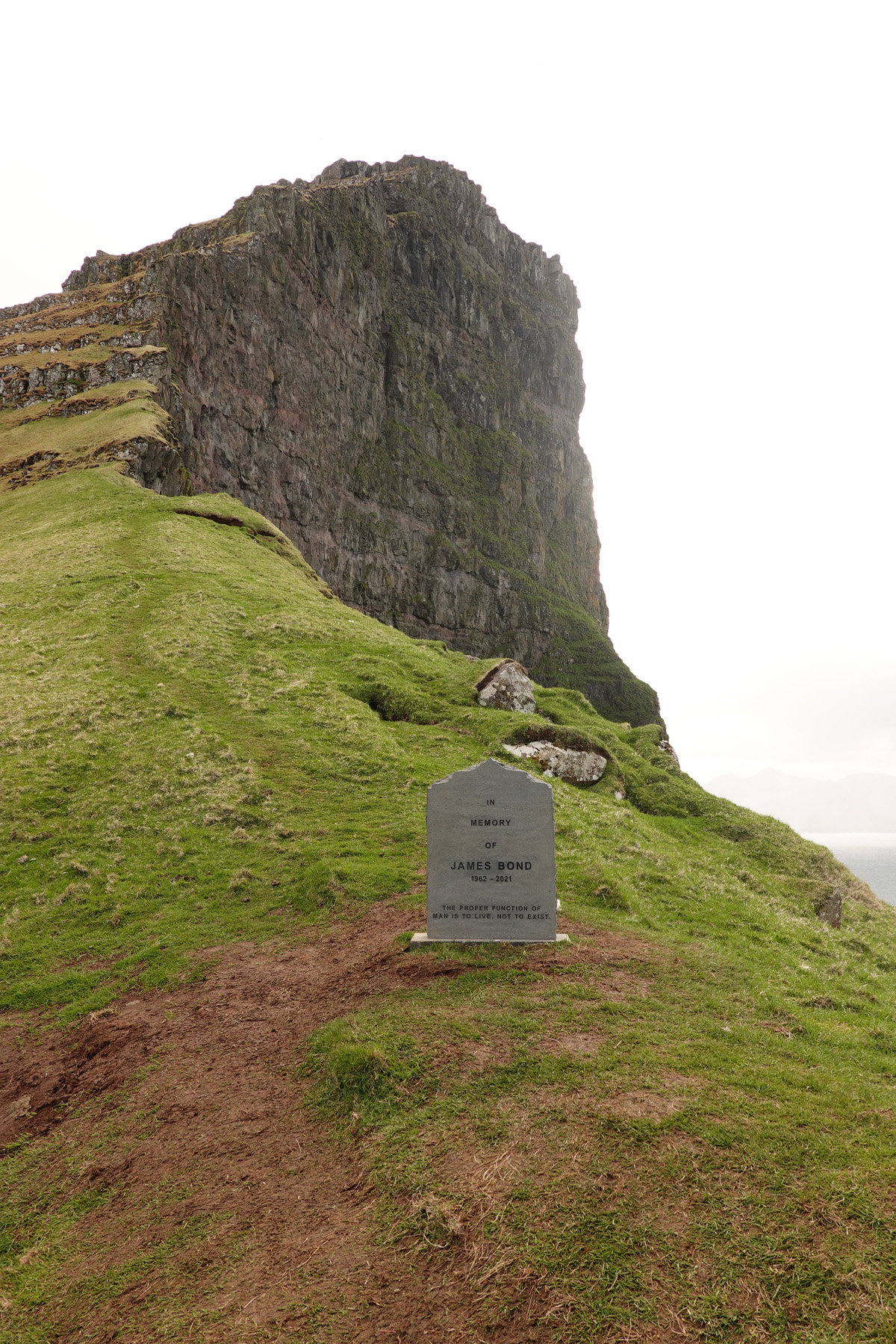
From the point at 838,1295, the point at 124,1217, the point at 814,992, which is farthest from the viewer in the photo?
the point at 814,992

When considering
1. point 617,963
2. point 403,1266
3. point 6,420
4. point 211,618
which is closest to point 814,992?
point 617,963

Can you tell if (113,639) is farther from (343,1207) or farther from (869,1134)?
(869,1134)

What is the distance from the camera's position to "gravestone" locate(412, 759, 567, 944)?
13352 mm

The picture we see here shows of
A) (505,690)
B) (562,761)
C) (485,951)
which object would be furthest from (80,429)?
(485,951)

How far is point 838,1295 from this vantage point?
5.41m

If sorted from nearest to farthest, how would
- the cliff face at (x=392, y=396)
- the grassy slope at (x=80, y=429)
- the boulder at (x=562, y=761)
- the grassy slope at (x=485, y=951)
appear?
1. the grassy slope at (x=485, y=951)
2. the boulder at (x=562, y=761)
3. the grassy slope at (x=80, y=429)
4. the cliff face at (x=392, y=396)

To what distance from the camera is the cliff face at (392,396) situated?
87.4 metres

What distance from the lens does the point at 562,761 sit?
25.7 metres

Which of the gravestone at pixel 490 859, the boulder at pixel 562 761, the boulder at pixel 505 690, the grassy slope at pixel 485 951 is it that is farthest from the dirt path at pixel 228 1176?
the boulder at pixel 505 690

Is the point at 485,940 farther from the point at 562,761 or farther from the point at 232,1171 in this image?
the point at 562,761

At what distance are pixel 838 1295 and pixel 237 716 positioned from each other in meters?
23.2

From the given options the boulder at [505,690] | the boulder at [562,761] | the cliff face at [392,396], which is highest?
the cliff face at [392,396]

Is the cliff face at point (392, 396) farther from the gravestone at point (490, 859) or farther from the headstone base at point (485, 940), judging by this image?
the headstone base at point (485, 940)

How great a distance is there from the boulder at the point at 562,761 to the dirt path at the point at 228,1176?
12856 mm
